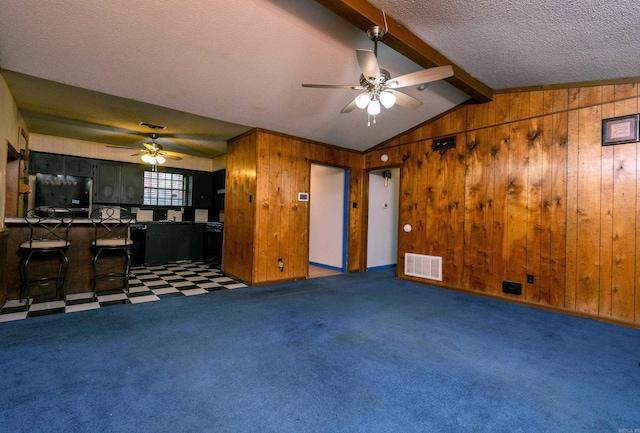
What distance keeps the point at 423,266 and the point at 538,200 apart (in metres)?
1.94

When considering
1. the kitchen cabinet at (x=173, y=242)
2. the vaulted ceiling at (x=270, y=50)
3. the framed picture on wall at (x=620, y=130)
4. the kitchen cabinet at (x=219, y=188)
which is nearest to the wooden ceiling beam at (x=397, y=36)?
the vaulted ceiling at (x=270, y=50)

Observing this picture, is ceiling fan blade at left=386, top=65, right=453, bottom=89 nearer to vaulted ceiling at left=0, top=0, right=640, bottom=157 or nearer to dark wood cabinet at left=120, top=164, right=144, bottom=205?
vaulted ceiling at left=0, top=0, right=640, bottom=157

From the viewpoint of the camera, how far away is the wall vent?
→ 4.87 meters

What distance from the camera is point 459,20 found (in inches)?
104

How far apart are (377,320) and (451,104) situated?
3538mm

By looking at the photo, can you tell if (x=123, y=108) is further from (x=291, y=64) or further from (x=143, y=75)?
(x=291, y=64)

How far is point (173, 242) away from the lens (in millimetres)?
6566

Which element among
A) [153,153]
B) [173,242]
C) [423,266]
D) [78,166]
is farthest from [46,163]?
[423,266]

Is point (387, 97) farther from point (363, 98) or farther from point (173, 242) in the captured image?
point (173, 242)

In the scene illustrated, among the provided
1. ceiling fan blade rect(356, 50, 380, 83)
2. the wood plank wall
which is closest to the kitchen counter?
ceiling fan blade rect(356, 50, 380, 83)

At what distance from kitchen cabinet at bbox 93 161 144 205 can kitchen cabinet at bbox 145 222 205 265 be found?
0.86 m

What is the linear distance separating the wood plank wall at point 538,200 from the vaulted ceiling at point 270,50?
387 mm

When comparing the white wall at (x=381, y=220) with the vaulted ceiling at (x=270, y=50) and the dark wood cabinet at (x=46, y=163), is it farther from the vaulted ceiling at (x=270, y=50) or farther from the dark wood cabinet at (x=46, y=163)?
the dark wood cabinet at (x=46, y=163)

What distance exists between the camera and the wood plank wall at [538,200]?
3.32m
